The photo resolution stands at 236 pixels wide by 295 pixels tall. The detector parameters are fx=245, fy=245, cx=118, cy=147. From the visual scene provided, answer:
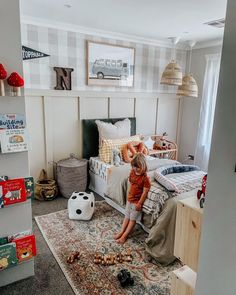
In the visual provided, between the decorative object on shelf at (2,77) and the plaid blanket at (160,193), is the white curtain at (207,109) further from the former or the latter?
the decorative object on shelf at (2,77)

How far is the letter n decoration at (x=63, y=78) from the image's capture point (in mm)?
3475

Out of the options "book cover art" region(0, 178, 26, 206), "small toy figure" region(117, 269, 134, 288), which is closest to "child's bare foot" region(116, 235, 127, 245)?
"small toy figure" region(117, 269, 134, 288)

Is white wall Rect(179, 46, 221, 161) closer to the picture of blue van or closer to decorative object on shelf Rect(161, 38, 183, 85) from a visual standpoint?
decorative object on shelf Rect(161, 38, 183, 85)

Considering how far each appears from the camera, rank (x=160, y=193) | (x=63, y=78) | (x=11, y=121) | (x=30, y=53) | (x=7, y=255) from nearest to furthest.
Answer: (x=11, y=121) → (x=7, y=255) → (x=160, y=193) → (x=30, y=53) → (x=63, y=78)

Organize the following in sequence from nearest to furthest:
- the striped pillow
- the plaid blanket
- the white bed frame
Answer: the plaid blanket, the white bed frame, the striped pillow

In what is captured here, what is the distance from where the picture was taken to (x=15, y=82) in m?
1.58

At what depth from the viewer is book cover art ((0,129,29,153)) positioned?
1635 millimetres

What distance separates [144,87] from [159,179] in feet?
7.64

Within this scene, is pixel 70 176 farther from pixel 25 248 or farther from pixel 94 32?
pixel 94 32

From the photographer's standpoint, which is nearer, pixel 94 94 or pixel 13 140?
pixel 13 140

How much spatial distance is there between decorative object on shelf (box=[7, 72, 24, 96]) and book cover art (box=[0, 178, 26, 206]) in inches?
24.1

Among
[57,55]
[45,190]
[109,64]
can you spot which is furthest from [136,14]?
[45,190]

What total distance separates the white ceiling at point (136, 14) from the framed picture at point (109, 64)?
0.28 metres

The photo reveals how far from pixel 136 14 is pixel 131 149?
1.73 m
